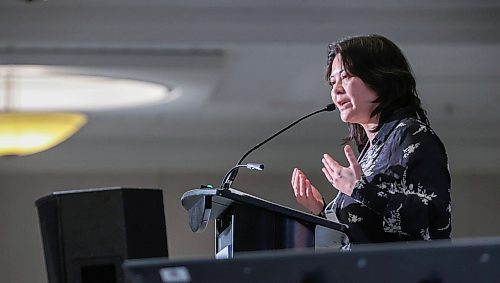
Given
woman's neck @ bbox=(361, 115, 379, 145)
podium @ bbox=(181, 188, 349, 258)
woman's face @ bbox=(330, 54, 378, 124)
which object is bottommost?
podium @ bbox=(181, 188, 349, 258)

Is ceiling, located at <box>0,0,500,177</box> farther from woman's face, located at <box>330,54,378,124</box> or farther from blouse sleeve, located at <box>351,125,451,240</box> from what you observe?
blouse sleeve, located at <box>351,125,451,240</box>

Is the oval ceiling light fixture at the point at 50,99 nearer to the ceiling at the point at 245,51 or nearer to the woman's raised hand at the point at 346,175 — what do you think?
the ceiling at the point at 245,51

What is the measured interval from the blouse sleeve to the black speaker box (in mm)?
427

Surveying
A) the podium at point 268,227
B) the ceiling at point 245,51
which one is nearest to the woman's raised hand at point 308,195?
the podium at point 268,227

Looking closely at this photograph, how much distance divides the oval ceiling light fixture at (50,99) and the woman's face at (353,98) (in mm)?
4591

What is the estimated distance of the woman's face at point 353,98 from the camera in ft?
6.61

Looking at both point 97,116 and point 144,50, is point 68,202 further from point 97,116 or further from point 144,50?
point 97,116

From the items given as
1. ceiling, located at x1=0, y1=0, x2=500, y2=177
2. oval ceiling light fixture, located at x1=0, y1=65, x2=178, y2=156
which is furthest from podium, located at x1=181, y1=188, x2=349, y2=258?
oval ceiling light fixture, located at x1=0, y1=65, x2=178, y2=156

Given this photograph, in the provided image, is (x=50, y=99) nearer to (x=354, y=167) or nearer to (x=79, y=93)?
(x=79, y=93)

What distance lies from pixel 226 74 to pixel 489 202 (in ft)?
15.7

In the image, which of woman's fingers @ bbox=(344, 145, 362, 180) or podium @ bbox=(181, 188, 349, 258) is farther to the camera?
woman's fingers @ bbox=(344, 145, 362, 180)

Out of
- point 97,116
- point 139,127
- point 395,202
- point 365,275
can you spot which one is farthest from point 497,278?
point 139,127

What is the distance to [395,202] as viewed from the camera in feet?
5.97

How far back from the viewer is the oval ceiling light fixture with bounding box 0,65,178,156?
685 centimetres
